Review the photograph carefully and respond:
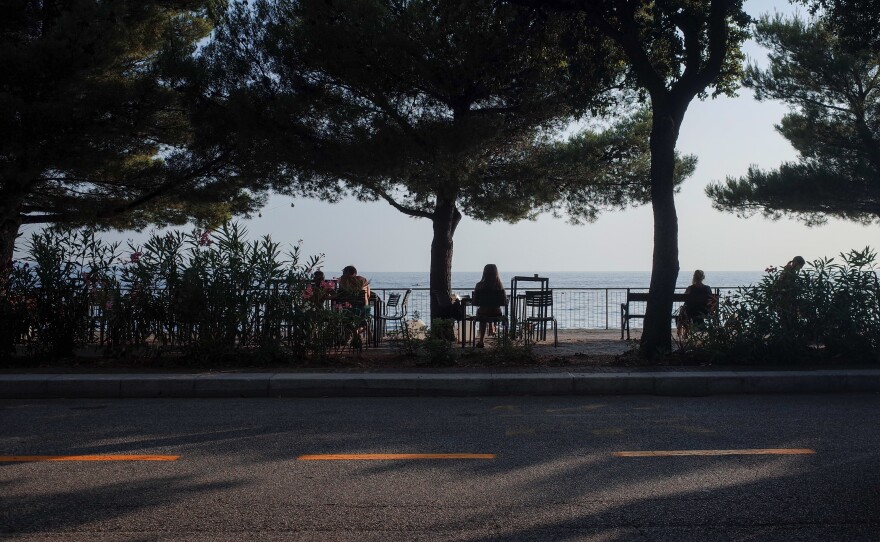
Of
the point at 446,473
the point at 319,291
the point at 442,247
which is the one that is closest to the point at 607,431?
the point at 446,473

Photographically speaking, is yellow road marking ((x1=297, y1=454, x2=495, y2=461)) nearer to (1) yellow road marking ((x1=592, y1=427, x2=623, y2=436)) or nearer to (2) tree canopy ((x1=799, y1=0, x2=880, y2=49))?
(1) yellow road marking ((x1=592, y1=427, x2=623, y2=436))

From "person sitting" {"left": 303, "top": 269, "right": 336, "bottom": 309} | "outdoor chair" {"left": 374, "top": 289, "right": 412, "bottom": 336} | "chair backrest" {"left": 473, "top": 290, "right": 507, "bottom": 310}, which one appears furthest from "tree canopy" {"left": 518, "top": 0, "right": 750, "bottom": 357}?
"person sitting" {"left": 303, "top": 269, "right": 336, "bottom": 309}

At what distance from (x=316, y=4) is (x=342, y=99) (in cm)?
175

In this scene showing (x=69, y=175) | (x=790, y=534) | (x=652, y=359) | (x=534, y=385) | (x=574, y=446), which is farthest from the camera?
(x=69, y=175)

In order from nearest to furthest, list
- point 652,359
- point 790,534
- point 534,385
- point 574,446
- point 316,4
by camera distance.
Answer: point 790,534 → point 574,446 → point 534,385 → point 652,359 → point 316,4

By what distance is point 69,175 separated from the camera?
17203 mm

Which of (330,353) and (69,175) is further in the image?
(69,175)

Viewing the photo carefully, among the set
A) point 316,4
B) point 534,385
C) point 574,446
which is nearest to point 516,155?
point 316,4

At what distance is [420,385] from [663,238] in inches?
171

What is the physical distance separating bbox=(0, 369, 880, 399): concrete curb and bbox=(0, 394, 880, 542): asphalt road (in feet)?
2.71

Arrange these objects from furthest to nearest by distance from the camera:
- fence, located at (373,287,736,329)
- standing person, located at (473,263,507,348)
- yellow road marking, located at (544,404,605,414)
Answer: fence, located at (373,287,736,329), standing person, located at (473,263,507,348), yellow road marking, located at (544,404,605,414)

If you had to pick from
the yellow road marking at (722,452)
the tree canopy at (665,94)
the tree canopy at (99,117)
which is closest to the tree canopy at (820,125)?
the tree canopy at (665,94)

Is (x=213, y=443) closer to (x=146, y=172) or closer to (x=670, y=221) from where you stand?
(x=670, y=221)

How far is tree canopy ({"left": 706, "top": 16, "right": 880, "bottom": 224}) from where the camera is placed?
21.0 meters
